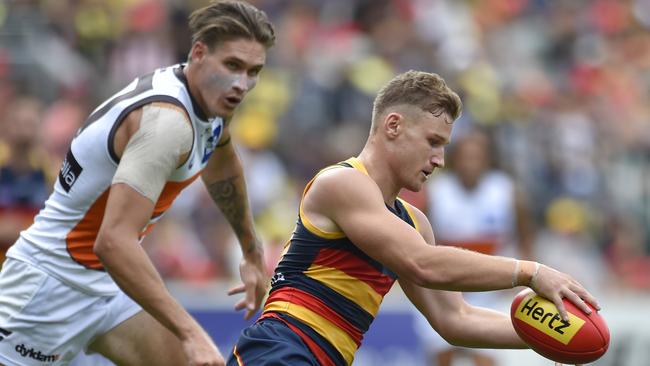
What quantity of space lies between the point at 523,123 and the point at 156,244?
5.23 m

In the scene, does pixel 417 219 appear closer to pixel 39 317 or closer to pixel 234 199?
pixel 234 199

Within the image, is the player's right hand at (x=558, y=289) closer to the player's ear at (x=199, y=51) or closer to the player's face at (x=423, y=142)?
the player's face at (x=423, y=142)

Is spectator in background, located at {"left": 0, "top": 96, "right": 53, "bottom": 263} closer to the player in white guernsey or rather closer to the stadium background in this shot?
the stadium background

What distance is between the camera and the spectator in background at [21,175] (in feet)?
28.9

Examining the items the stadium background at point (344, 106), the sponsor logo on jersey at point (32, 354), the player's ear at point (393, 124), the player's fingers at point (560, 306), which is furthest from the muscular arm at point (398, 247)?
the stadium background at point (344, 106)

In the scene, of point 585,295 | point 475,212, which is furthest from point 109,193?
point 475,212

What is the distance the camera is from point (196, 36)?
225 inches

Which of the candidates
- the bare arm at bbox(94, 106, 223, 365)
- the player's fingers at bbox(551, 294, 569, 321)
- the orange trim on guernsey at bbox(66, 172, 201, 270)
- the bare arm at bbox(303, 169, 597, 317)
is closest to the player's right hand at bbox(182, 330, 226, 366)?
the bare arm at bbox(94, 106, 223, 365)

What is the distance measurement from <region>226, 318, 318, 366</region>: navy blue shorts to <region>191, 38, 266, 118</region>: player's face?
3.60 feet

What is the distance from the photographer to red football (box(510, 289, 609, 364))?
4.89 m

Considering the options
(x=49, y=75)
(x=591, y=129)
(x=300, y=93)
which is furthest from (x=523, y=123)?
(x=49, y=75)

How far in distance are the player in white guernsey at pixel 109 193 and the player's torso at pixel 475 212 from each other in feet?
14.8

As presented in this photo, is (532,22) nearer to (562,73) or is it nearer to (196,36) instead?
(562,73)

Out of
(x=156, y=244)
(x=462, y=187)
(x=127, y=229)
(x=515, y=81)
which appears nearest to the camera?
(x=127, y=229)
